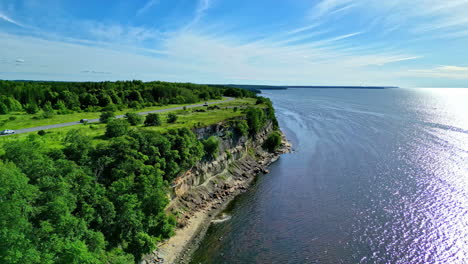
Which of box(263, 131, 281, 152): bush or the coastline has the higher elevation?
box(263, 131, 281, 152): bush

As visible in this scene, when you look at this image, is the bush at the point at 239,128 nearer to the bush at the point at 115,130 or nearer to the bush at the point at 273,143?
the bush at the point at 273,143

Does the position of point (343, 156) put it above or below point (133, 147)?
below

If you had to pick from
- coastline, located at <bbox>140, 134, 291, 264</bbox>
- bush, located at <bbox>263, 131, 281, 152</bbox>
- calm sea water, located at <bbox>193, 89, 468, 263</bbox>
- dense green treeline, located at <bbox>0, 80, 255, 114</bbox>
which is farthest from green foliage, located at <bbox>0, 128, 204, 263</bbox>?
dense green treeline, located at <bbox>0, 80, 255, 114</bbox>

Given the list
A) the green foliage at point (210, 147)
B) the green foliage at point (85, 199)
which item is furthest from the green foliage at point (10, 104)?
the green foliage at point (210, 147)

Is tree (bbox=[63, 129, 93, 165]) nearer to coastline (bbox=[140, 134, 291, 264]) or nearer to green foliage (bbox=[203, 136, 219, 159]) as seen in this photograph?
coastline (bbox=[140, 134, 291, 264])

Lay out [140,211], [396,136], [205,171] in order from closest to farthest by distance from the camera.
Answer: [140,211], [205,171], [396,136]

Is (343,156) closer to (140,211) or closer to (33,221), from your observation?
(140,211)

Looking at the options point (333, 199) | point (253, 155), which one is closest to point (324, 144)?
point (253, 155)

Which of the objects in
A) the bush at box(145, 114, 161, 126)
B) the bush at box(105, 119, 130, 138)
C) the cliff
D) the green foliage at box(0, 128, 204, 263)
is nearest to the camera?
the green foliage at box(0, 128, 204, 263)
